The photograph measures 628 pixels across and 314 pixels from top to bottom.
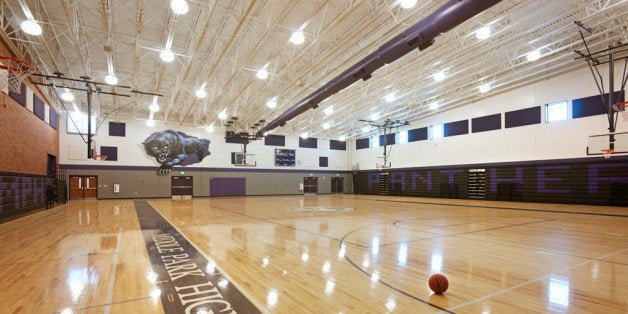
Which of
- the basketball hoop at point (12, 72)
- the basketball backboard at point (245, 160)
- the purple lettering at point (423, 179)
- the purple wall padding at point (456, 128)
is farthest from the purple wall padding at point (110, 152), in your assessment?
the purple wall padding at point (456, 128)

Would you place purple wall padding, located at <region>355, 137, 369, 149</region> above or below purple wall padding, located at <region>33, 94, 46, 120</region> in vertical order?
below

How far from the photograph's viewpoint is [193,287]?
349 centimetres

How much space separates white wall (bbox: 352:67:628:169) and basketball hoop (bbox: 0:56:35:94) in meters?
20.2

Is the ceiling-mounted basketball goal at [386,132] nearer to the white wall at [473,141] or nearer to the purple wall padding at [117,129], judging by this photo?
the white wall at [473,141]

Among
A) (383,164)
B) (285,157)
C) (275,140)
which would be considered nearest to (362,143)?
(383,164)

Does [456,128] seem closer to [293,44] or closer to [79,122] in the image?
[293,44]

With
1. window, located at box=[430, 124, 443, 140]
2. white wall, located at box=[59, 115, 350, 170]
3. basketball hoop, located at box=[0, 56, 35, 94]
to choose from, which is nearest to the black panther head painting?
white wall, located at box=[59, 115, 350, 170]

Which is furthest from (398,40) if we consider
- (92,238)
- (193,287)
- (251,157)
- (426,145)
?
(251,157)

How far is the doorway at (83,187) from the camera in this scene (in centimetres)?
1976

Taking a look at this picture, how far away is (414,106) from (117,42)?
16.9m

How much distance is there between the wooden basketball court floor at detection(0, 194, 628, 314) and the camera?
3.04 meters

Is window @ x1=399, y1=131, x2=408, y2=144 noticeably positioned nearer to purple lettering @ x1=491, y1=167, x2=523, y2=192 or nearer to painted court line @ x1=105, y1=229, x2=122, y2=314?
purple lettering @ x1=491, y1=167, x2=523, y2=192

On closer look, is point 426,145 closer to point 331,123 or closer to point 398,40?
point 331,123

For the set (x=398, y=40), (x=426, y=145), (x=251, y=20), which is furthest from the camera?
(x=426, y=145)
